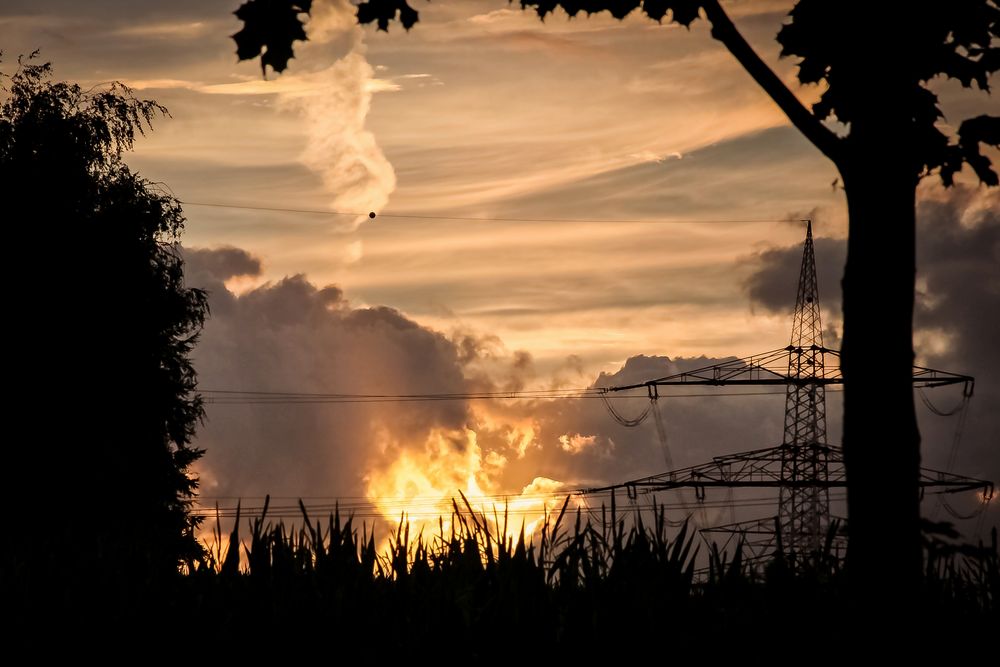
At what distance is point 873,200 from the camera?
765 centimetres

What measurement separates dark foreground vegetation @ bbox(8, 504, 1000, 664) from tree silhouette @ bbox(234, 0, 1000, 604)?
337mm

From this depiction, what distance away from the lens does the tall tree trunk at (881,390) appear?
727 cm

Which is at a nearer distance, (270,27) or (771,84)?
→ (771,84)

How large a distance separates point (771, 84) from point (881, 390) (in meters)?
2.19

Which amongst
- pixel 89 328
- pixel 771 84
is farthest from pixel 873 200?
pixel 89 328

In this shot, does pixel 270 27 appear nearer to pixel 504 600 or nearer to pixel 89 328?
pixel 504 600

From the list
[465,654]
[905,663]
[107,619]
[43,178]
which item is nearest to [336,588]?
[465,654]

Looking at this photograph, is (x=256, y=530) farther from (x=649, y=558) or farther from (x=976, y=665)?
(x=976, y=665)

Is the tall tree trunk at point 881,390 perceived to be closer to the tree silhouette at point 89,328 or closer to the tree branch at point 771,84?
the tree branch at point 771,84

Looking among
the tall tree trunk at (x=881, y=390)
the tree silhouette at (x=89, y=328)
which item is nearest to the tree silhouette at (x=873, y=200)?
the tall tree trunk at (x=881, y=390)

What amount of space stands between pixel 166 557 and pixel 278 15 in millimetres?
4170

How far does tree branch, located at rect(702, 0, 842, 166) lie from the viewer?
8.07 m

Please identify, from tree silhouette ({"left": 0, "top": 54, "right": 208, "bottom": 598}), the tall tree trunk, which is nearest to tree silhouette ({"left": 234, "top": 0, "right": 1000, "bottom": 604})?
the tall tree trunk

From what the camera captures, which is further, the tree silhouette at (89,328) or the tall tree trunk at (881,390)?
the tree silhouette at (89,328)
